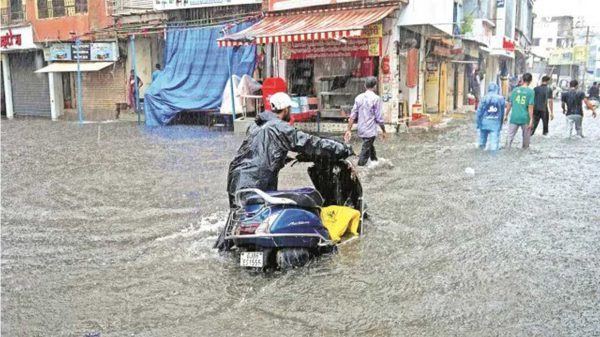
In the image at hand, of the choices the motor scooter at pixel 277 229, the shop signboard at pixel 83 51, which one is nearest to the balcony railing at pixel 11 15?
the shop signboard at pixel 83 51

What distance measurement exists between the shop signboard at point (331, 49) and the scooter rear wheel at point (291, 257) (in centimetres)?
1253

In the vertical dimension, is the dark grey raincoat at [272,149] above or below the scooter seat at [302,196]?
above

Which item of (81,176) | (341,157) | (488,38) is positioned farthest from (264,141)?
(488,38)

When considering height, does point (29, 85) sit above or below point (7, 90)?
above

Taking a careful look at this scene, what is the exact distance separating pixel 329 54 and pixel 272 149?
1271 cm

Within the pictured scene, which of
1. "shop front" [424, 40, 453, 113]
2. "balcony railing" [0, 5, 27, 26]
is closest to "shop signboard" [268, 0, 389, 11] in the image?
"shop front" [424, 40, 453, 113]

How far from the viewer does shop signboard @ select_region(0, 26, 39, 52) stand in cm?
2534

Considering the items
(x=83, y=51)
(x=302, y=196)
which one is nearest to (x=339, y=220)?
(x=302, y=196)

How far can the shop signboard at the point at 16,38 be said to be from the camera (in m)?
25.3

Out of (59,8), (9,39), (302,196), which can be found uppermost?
(59,8)

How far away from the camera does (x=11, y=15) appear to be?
87.6 feet

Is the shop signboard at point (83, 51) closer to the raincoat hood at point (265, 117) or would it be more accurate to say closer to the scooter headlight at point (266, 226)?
the raincoat hood at point (265, 117)

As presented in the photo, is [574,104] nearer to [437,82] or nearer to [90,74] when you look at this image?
[437,82]

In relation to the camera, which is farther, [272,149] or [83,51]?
[83,51]
